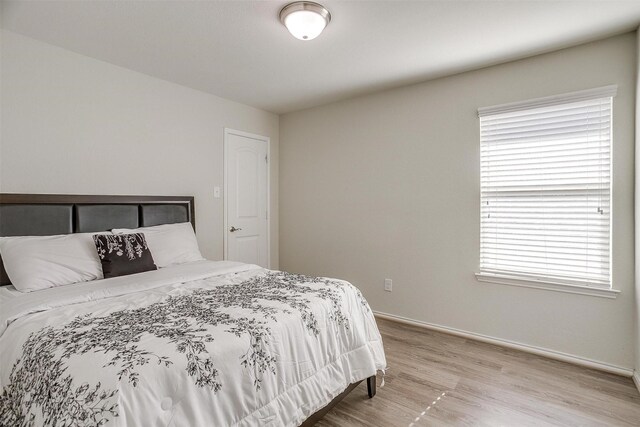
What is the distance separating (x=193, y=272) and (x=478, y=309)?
2503 mm

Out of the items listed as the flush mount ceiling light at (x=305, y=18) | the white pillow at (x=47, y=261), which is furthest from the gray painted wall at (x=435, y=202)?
the white pillow at (x=47, y=261)

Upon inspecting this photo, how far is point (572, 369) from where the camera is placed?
251 centimetres

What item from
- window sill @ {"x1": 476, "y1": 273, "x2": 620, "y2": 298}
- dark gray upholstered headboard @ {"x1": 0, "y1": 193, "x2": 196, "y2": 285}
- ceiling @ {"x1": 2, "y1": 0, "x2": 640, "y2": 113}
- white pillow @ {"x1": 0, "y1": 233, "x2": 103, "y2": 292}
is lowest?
window sill @ {"x1": 476, "y1": 273, "x2": 620, "y2": 298}

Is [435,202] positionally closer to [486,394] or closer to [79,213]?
[486,394]

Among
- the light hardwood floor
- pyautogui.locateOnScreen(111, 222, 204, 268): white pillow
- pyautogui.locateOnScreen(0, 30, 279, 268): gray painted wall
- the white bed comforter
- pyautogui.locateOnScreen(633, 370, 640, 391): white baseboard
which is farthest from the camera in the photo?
pyautogui.locateOnScreen(111, 222, 204, 268): white pillow

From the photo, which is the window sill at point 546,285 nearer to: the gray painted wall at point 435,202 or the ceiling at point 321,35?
the gray painted wall at point 435,202

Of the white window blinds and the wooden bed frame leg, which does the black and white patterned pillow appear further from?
the white window blinds

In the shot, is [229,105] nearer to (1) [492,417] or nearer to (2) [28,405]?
(2) [28,405]

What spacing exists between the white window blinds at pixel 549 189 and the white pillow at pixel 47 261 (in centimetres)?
317

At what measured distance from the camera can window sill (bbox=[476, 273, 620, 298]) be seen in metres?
2.48

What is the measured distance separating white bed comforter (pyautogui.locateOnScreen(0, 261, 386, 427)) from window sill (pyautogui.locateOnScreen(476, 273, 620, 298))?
4.60 feet

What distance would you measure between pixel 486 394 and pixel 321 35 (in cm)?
271

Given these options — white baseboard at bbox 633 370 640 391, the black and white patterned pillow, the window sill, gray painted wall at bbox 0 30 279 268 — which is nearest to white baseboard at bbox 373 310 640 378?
white baseboard at bbox 633 370 640 391

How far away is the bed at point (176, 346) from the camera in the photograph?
3.65 ft
